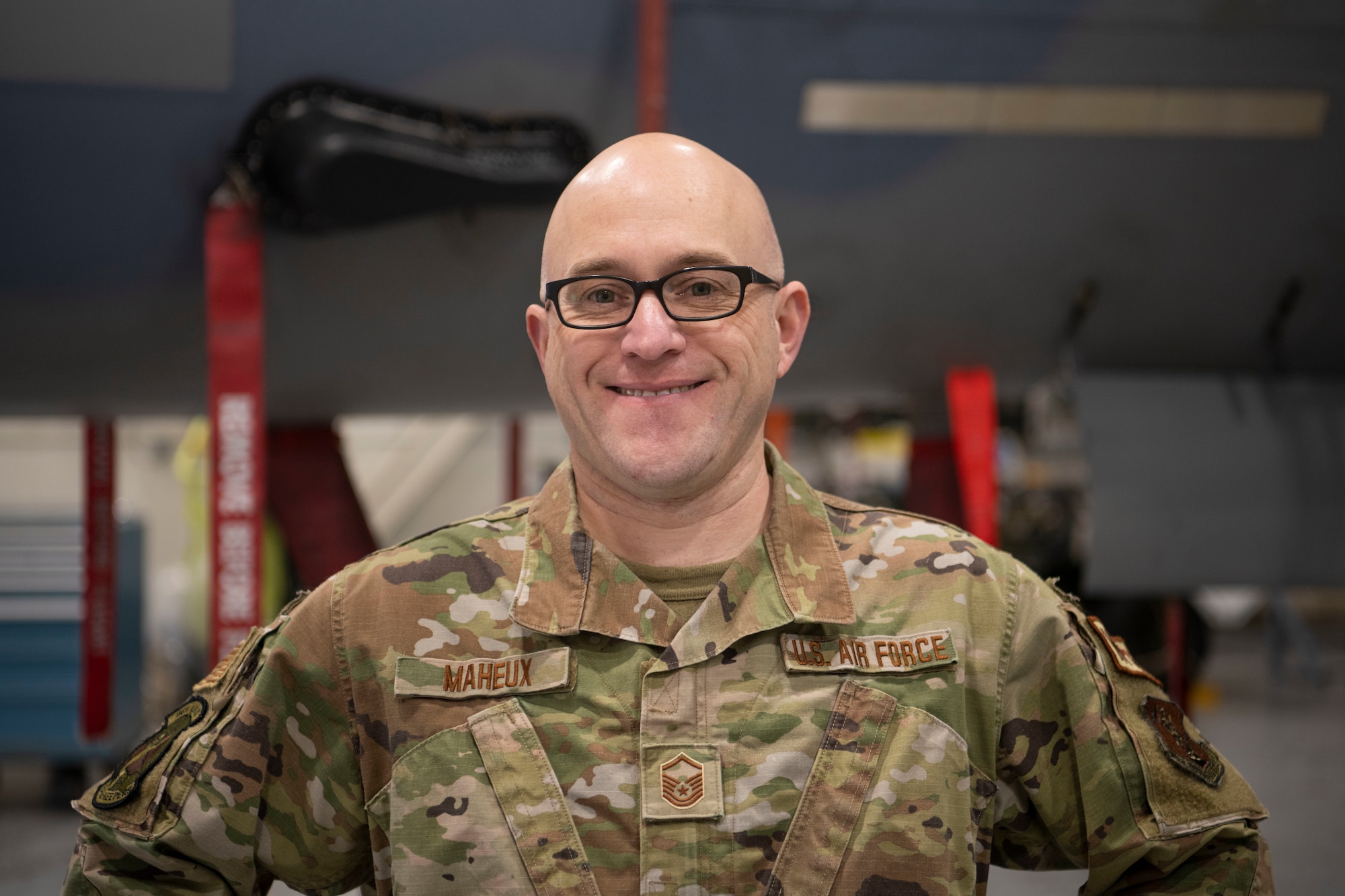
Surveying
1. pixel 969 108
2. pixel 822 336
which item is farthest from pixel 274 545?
pixel 969 108

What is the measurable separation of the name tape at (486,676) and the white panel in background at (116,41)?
1.83 metres

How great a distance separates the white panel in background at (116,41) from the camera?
2.50 metres

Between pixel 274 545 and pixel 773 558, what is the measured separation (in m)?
4.02

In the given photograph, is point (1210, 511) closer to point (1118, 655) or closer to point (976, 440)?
point (976, 440)

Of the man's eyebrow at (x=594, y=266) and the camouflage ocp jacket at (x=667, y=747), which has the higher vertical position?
the man's eyebrow at (x=594, y=266)

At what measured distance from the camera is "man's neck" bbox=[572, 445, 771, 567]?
1.36 metres

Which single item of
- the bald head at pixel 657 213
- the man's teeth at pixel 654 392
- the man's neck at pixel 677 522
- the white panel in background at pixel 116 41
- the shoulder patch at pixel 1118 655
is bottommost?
the shoulder patch at pixel 1118 655

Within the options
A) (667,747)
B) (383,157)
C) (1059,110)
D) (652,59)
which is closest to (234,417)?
(383,157)

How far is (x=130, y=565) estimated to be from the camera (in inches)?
180

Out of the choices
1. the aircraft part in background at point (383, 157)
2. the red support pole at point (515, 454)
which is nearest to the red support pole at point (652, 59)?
the aircraft part in background at point (383, 157)

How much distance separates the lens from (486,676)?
1.33 metres

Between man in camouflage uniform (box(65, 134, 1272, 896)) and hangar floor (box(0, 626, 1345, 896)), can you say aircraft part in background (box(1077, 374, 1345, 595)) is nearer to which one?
hangar floor (box(0, 626, 1345, 896))

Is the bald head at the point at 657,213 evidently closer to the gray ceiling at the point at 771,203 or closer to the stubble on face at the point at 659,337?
the stubble on face at the point at 659,337

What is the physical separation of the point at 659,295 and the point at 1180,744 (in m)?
0.84
